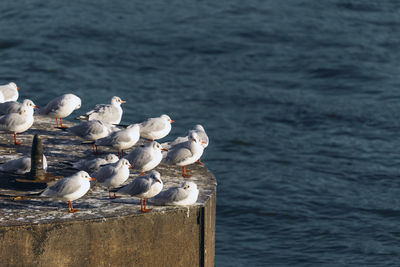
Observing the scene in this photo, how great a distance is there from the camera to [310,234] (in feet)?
70.8

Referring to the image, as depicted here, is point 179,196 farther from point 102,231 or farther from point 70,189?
point 70,189

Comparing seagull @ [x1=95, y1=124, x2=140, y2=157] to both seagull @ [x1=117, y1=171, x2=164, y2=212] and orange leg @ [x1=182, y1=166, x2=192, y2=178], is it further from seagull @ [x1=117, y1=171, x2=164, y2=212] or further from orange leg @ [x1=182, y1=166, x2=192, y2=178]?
seagull @ [x1=117, y1=171, x2=164, y2=212]

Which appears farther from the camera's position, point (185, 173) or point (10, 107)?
point (10, 107)

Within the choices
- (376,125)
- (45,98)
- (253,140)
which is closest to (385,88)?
(376,125)

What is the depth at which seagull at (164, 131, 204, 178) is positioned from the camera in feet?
44.8

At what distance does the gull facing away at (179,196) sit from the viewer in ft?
39.6

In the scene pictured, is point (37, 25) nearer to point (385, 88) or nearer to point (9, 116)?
point (385, 88)

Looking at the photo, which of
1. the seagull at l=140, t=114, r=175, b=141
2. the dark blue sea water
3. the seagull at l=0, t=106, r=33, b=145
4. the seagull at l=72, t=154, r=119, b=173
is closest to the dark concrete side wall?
the seagull at l=72, t=154, r=119, b=173

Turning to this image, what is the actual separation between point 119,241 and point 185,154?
250cm

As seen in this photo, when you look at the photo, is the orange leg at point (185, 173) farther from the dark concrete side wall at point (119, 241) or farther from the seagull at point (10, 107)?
the seagull at point (10, 107)

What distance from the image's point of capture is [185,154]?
13648mm

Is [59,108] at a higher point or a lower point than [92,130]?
higher

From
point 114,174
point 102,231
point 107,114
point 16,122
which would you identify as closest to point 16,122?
point 16,122

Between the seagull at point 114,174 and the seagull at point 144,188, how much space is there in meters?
0.19
